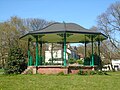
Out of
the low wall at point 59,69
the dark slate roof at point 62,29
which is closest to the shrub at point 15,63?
the low wall at point 59,69

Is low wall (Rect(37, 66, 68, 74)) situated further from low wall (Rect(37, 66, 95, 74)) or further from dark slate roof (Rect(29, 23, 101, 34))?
dark slate roof (Rect(29, 23, 101, 34))

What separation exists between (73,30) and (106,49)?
34530mm

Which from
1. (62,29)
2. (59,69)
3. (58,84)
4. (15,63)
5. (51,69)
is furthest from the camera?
(15,63)

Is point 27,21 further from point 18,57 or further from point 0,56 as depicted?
point 18,57

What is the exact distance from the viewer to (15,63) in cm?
2594

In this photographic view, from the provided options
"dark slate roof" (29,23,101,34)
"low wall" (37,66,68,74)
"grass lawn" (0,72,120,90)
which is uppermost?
"dark slate roof" (29,23,101,34)

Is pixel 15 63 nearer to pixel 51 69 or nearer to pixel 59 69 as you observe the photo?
pixel 51 69

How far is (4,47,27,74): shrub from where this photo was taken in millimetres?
25312

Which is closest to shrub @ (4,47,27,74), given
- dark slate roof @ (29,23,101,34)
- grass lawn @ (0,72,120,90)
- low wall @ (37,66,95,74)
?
low wall @ (37,66,95,74)

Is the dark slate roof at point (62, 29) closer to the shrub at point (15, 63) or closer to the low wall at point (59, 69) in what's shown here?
A: the shrub at point (15, 63)

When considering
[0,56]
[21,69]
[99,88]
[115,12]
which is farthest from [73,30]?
[0,56]

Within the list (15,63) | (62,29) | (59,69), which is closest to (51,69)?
(59,69)

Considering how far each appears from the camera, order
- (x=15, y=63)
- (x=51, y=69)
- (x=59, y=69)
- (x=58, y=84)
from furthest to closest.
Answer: (x=15, y=63) < (x=51, y=69) < (x=59, y=69) < (x=58, y=84)

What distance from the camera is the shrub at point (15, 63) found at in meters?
25.3
